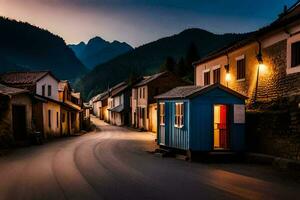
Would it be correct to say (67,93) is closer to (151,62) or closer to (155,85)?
(155,85)

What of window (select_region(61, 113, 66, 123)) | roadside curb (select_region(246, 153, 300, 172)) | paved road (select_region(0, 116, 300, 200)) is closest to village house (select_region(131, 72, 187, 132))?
window (select_region(61, 113, 66, 123))

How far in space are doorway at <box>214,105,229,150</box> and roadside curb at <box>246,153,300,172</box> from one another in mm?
1748

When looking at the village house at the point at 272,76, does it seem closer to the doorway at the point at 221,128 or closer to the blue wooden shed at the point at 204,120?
the blue wooden shed at the point at 204,120

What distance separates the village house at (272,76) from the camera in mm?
16984

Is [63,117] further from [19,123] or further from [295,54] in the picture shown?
[295,54]

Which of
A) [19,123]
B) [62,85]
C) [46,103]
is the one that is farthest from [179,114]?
[62,85]

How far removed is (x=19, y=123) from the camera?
29.2 m

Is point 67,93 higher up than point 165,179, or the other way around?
point 67,93

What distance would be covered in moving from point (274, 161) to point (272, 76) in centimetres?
535

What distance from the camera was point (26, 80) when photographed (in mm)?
39312

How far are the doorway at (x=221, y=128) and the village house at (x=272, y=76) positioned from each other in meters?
1.41

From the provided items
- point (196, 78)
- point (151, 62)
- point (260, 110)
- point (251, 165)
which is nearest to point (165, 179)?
point (251, 165)

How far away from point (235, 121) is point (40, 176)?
10736 millimetres

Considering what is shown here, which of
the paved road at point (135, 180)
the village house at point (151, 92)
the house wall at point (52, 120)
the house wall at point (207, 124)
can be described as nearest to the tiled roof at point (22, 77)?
the house wall at point (52, 120)
